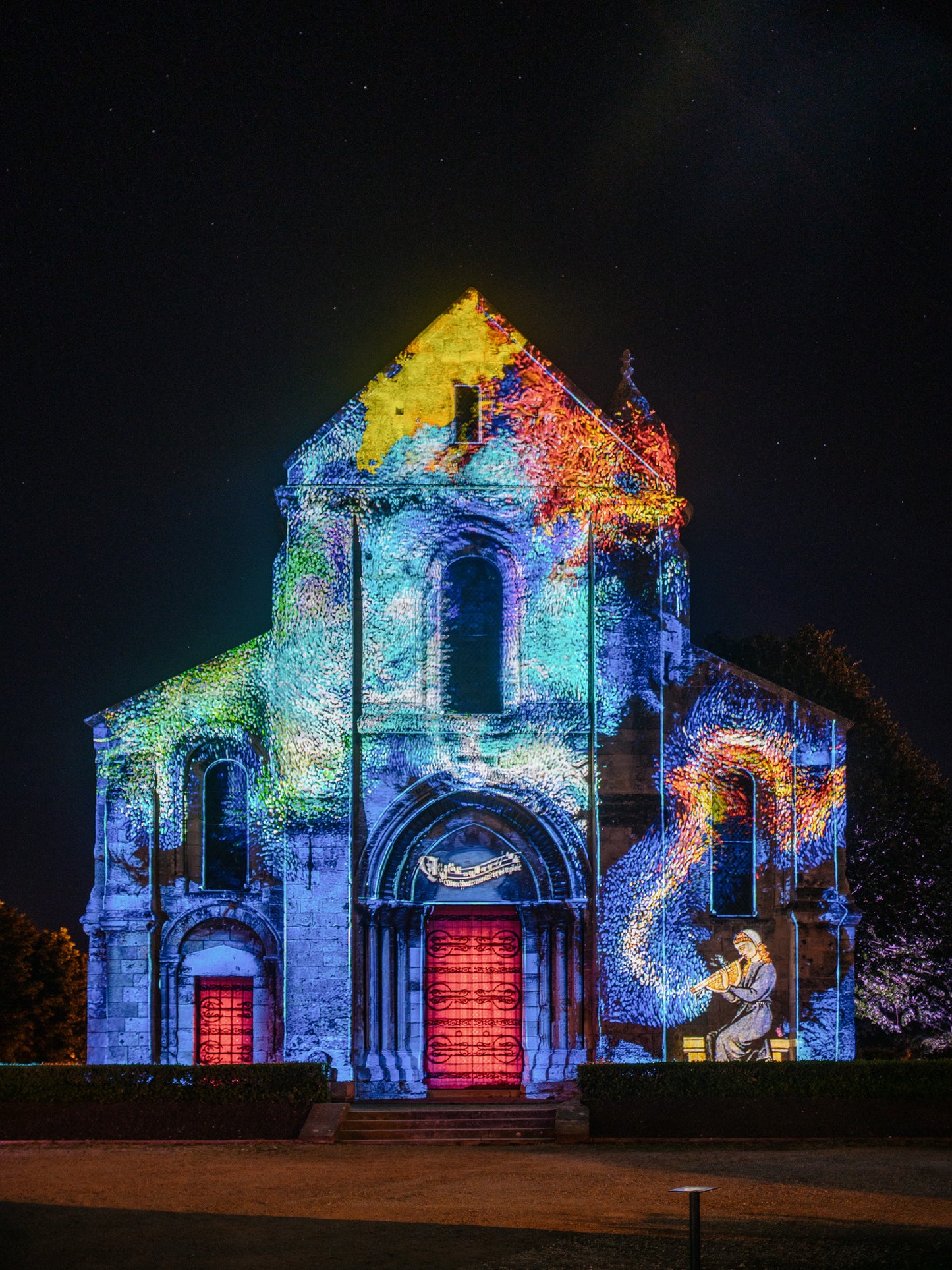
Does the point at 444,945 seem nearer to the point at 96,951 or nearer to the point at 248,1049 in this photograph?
the point at 248,1049

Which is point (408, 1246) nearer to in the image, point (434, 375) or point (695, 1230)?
point (695, 1230)

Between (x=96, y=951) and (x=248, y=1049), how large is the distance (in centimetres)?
344

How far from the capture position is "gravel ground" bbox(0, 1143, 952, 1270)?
15.1 m

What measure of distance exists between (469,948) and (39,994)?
31.1m

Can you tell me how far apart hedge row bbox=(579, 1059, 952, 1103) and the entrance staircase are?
1.03m

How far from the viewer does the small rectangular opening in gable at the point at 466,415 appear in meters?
29.0

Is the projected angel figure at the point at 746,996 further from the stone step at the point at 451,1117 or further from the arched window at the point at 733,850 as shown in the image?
the stone step at the point at 451,1117

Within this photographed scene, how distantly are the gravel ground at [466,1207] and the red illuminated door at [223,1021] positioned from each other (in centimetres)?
380

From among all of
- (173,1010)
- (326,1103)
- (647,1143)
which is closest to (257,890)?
(173,1010)

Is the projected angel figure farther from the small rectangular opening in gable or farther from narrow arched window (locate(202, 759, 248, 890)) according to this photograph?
the small rectangular opening in gable

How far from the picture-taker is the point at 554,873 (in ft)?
91.4

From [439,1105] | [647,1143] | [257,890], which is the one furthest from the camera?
[257,890]

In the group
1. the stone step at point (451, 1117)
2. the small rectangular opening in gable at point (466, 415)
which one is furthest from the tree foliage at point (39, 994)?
the small rectangular opening in gable at point (466, 415)

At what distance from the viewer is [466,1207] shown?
18.1 m
